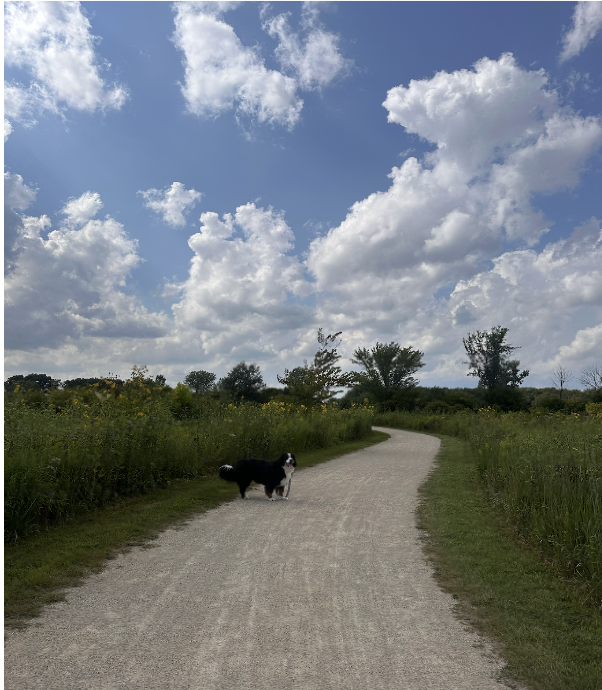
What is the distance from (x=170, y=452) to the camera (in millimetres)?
10219

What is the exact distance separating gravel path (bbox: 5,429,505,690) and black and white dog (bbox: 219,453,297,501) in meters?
2.17

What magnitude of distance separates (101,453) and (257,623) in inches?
200

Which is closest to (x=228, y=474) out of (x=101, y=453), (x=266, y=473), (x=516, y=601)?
(x=266, y=473)

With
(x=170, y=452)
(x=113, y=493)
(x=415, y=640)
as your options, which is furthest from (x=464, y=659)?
(x=170, y=452)

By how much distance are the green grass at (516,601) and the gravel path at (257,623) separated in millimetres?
235

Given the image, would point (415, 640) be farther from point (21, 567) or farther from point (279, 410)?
point (279, 410)

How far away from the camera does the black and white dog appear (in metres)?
9.27

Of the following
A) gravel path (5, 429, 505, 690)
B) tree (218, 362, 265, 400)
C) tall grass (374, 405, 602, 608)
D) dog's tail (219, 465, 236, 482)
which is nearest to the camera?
gravel path (5, 429, 505, 690)

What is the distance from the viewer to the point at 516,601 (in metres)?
4.74

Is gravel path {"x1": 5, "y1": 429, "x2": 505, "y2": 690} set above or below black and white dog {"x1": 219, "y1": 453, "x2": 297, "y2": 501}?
below

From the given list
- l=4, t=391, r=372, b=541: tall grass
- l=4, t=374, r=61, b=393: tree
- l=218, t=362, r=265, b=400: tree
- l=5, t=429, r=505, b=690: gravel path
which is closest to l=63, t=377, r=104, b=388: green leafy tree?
l=4, t=374, r=61, b=393: tree

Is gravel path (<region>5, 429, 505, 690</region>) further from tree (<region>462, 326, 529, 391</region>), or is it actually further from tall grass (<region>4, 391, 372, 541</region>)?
tree (<region>462, 326, 529, 391</region>)

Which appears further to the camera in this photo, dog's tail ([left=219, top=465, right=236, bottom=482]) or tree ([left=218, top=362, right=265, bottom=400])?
tree ([left=218, top=362, right=265, bottom=400])

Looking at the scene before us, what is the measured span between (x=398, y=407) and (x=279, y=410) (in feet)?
122
